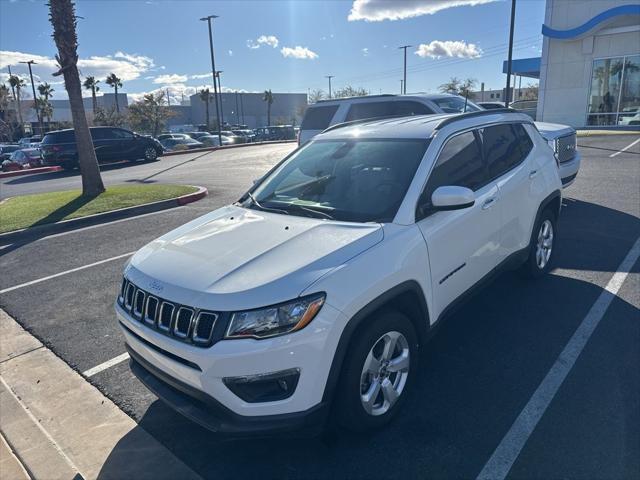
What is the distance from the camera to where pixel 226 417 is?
2.36m

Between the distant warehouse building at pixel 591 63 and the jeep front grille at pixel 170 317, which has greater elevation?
the distant warehouse building at pixel 591 63

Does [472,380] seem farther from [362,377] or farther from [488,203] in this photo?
[488,203]

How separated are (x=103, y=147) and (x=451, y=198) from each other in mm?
20267

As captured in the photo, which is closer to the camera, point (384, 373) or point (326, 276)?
point (326, 276)

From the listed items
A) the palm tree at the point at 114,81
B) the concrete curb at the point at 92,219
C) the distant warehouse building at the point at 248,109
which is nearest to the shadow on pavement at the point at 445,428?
the concrete curb at the point at 92,219

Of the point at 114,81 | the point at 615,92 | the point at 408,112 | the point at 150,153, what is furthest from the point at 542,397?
the point at 114,81

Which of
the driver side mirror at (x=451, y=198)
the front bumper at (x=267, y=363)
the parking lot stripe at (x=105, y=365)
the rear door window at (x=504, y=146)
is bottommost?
the parking lot stripe at (x=105, y=365)

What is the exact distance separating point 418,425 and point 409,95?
23.5ft

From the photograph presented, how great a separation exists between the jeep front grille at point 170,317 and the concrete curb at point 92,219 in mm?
6259

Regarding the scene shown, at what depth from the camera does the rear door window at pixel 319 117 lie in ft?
31.1

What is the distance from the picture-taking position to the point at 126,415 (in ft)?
10.5

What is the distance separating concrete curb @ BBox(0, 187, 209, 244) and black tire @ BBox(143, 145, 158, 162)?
12.2 metres

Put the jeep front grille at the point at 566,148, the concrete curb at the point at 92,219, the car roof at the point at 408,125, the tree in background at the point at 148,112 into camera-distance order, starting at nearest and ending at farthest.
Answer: the car roof at the point at 408,125 < the jeep front grille at the point at 566,148 < the concrete curb at the point at 92,219 < the tree in background at the point at 148,112

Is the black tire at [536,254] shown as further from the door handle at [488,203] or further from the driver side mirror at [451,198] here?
the driver side mirror at [451,198]
